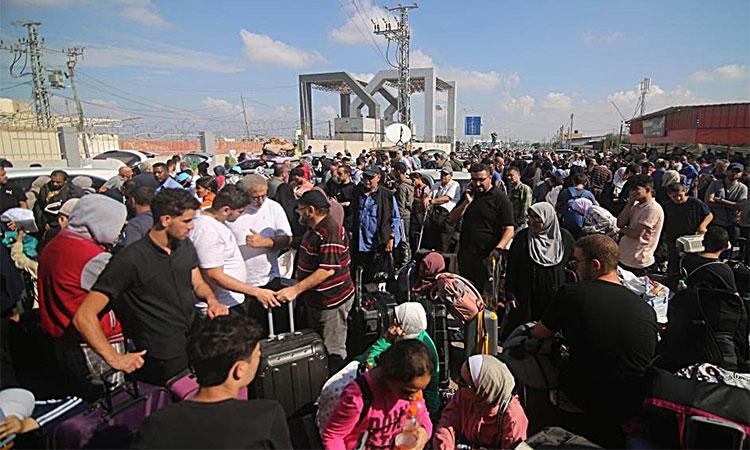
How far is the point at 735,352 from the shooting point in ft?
8.39

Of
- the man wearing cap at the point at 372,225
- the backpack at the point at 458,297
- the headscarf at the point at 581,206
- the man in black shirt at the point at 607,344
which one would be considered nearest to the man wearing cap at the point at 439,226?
the man wearing cap at the point at 372,225

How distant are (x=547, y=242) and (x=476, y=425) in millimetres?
1846

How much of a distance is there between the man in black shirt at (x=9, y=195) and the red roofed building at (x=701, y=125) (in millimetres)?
31267

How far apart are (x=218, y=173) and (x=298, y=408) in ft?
23.0

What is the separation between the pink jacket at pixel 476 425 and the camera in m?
2.28

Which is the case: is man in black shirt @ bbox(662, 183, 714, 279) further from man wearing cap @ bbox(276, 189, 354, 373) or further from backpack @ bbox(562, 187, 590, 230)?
man wearing cap @ bbox(276, 189, 354, 373)

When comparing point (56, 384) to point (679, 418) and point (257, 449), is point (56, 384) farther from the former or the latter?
point (679, 418)

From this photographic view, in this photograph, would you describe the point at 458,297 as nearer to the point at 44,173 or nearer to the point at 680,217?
the point at 680,217

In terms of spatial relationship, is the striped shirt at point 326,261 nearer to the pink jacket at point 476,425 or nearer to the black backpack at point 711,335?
the pink jacket at point 476,425

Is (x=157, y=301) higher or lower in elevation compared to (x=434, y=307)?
higher

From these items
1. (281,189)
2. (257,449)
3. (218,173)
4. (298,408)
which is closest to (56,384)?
(298,408)

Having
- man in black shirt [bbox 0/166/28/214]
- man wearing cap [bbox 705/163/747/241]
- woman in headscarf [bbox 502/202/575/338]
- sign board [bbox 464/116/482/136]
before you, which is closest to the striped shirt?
woman in headscarf [bbox 502/202/575/338]

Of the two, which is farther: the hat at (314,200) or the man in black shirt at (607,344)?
the hat at (314,200)

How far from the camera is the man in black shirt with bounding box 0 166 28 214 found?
19.0 ft
